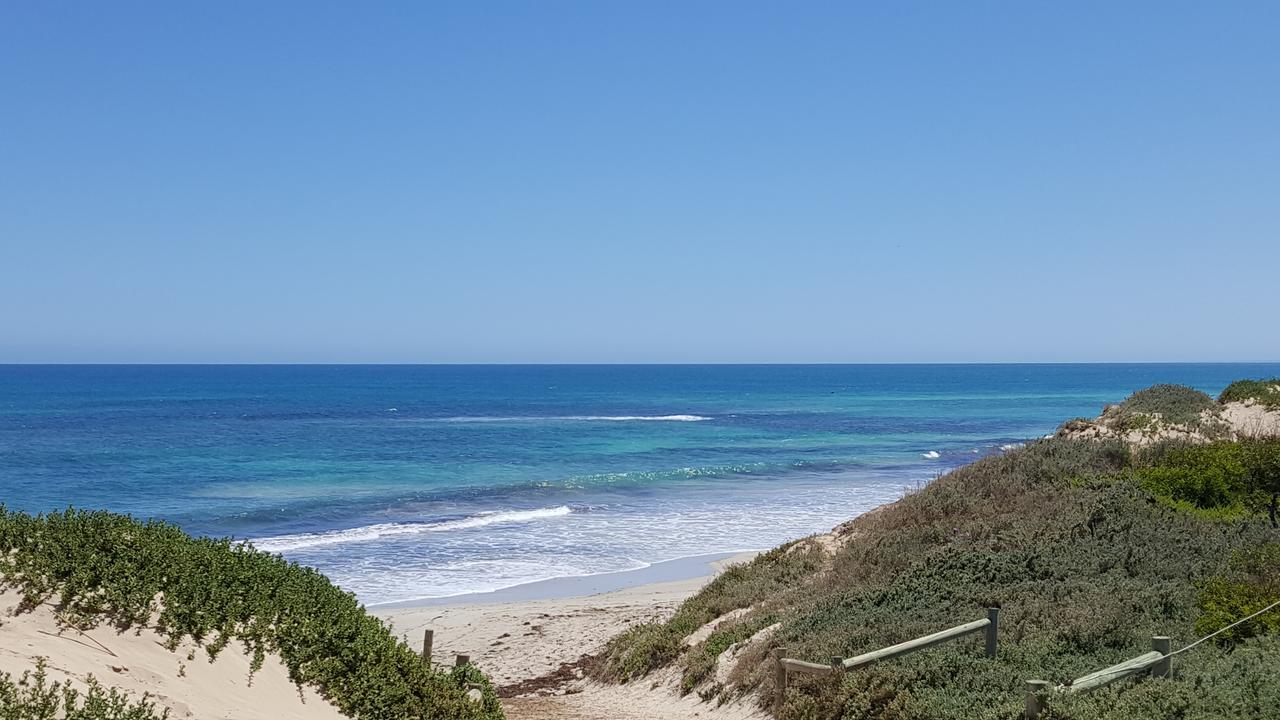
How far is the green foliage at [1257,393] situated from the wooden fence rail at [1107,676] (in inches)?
901

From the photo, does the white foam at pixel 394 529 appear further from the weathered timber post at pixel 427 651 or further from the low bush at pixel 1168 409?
the low bush at pixel 1168 409

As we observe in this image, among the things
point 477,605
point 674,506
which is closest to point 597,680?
point 477,605

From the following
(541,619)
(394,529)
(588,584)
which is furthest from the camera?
(394,529)

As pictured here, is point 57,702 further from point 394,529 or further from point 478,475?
point 478,475

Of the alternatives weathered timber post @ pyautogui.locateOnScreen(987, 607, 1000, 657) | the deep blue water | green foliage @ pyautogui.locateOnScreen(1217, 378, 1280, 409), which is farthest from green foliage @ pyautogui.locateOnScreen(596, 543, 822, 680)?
green foliage @ pyautogui.locateOnScreen(1217, 378, 1280, 409)

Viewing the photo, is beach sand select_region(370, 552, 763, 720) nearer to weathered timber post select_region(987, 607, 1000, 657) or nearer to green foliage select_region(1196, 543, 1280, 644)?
weathered timber post select_region(987, 607, 1000, 657)

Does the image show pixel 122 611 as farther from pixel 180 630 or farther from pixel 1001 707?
pixel 1001 707

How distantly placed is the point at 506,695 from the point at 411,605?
7036mm

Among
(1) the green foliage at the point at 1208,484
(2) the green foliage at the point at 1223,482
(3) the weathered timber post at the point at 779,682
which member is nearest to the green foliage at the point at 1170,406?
(2) the green foliage at the point at 1223,482

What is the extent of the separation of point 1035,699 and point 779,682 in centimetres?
398

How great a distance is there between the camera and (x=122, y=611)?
9.28 meters

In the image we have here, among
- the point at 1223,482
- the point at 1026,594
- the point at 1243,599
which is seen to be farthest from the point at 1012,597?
the point at 1223,482

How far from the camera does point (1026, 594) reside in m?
13.0

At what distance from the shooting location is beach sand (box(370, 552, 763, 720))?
565 inches
